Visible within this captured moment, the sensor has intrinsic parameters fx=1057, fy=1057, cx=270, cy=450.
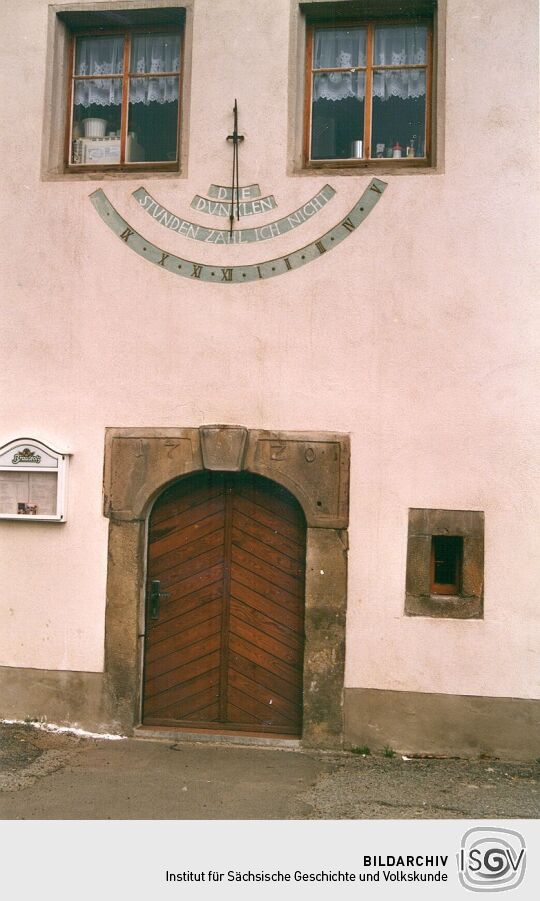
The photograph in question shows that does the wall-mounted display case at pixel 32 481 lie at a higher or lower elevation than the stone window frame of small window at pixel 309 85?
lower

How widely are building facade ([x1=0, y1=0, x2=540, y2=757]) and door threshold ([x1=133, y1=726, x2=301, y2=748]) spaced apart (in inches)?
3.1

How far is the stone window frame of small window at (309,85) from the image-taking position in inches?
306

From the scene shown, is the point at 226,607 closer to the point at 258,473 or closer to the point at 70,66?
the point at 258,473

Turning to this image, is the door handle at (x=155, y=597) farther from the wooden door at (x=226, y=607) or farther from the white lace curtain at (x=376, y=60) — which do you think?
the white lace curtain at (x=376, y=60)

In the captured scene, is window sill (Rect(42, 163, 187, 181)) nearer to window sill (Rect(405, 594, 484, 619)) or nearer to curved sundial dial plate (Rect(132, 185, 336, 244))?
curved sundial dial plate (Rect(132, 185, 336, 244))

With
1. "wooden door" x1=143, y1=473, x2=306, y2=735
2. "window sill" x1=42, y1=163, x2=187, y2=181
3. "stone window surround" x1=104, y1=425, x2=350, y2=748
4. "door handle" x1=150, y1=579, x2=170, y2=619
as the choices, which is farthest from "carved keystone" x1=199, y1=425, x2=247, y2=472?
"window sill" x1=42, y1=163, x2=187, y2=181

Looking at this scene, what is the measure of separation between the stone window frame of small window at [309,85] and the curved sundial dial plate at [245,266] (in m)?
0.27

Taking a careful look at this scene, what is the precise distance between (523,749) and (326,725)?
1409mm

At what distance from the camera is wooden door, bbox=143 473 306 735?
7969 mm

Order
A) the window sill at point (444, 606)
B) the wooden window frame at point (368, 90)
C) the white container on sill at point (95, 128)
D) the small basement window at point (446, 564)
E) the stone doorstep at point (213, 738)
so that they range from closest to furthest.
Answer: the window sill at point (444, 606) < the small basement window at point (446, 564) < the stone doorstep at point (213, 738) < the wooden window frame at point (368, 90) < the white container on sill at point (95, 128)

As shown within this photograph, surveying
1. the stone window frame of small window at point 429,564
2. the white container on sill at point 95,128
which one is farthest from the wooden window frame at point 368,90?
the stone window frame of small window at point 429,564

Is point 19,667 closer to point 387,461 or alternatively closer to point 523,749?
point 387,461

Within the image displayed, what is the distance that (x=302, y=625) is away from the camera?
793 centimetres

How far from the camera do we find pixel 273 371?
789cm
